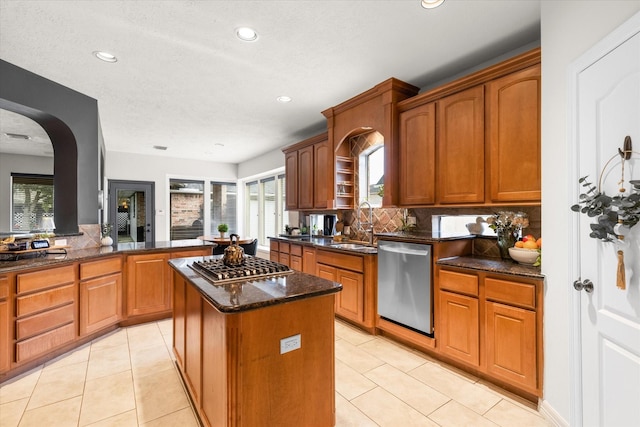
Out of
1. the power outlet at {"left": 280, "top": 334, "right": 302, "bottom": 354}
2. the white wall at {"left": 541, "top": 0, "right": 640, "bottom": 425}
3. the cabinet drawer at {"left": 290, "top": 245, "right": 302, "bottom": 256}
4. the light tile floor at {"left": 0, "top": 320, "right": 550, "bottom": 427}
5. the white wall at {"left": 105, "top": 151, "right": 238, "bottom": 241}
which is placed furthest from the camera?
the white wall at {"left": 105, "top": 151, "right": 238, "bottom": 241}

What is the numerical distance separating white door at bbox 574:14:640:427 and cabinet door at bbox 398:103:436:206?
4.19 feet

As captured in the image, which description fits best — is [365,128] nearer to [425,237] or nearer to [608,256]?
[425,237]

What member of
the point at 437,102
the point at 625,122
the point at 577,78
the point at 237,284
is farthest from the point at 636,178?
the point at 237,284

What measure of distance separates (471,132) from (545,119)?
0.66 m

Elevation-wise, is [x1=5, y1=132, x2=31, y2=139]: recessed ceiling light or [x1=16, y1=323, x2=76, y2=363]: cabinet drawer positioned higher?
[x1=5, y1=132, x2=31, y2=139]: recessed ceiling light

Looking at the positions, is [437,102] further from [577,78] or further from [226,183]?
[226,183]

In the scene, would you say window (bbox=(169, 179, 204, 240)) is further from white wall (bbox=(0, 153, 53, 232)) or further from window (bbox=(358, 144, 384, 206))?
window (bbox=(358, 144, 384, 206))

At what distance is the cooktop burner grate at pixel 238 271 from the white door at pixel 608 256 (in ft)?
5.60

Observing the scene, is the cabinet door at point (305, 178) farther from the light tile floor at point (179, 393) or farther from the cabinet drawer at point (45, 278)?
the cabinet drawer at point (45, 278)

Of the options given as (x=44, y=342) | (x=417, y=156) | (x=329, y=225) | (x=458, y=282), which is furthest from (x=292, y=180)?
(x=44, y=342)

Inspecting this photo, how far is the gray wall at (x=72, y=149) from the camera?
3184mm

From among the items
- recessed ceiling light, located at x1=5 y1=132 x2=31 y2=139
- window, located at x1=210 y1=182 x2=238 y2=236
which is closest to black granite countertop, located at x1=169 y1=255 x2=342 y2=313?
recessed ceiling light, located at x1=5 y1=132 x2=31 y2=139

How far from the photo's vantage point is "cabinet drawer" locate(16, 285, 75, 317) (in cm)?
242

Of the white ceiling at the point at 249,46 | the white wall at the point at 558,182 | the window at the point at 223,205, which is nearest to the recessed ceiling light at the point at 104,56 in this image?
the white ceiling at the point at 249,46
